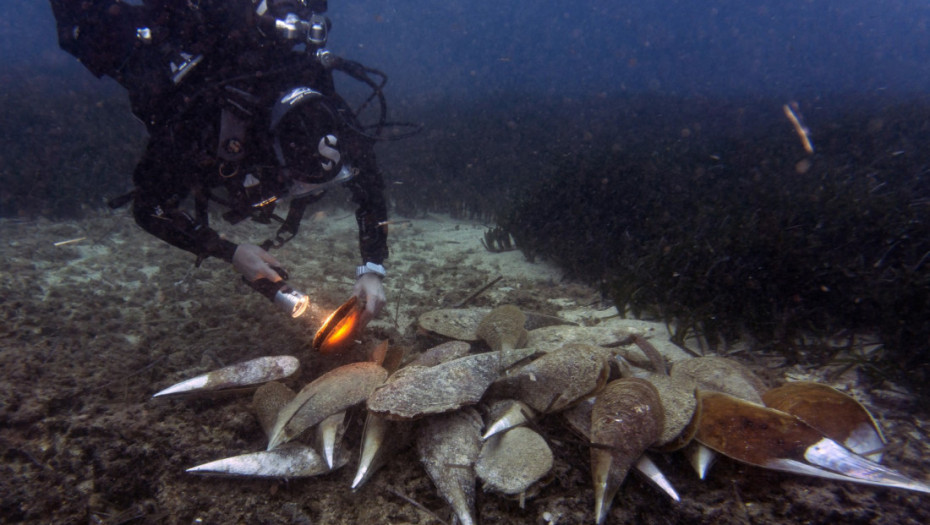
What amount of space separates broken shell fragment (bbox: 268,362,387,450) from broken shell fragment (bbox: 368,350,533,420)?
15 cm

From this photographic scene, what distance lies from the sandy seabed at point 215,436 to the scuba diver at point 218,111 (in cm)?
77

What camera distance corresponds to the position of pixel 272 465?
5.37 feet

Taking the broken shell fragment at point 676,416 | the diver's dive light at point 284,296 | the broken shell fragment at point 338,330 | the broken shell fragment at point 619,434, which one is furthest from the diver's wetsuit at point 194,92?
the broken shell fragment at point 676,416

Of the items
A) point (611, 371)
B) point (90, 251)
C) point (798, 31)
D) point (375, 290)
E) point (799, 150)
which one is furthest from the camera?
point (798, 31)

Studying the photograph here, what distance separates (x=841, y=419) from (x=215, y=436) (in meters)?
2.91

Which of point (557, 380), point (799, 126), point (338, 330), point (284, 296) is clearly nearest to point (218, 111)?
point (284, 296)

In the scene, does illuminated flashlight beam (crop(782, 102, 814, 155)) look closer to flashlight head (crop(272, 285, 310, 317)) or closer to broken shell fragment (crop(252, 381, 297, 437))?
flashlight head (crop(272, 285, 310, 317))

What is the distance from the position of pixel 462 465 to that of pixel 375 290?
66.9 inches

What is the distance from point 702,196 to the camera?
5480mm

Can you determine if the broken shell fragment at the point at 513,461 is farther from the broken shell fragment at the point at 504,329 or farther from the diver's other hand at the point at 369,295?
the diver's other hand at the point at 369,295

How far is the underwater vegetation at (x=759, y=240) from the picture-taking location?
266 centimetres

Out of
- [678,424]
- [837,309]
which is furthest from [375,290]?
[837,309]

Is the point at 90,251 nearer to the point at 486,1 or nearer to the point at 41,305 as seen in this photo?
the point at 41,305

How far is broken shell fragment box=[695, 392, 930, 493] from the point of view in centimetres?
A: 137
